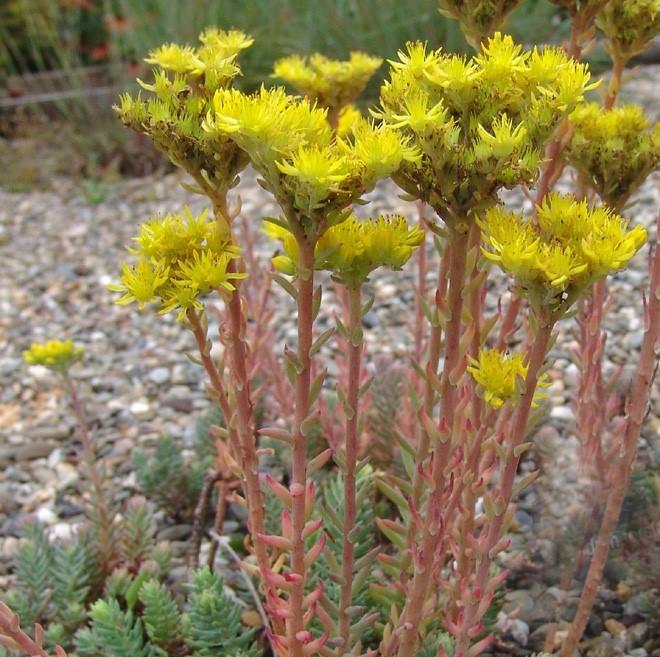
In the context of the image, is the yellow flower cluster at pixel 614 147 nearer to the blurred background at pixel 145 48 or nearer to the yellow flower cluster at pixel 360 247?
the yellow flower cluster at pixel 360 247

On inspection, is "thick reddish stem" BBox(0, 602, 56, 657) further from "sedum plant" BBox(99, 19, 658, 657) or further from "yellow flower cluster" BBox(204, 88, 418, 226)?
"yellow flower cluster" BBox(204, 88, 418, 226)

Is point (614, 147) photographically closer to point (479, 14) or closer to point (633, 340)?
point (479, 14)

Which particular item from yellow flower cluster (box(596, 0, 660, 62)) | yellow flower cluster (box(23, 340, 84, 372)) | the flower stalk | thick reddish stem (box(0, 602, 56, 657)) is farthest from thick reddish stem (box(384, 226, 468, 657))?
yellow flower cluster (box(23, 340, 84, 372))

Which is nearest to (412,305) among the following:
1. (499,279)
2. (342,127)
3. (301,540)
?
(499,279)

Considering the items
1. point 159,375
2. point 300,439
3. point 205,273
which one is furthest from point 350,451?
point 159,375

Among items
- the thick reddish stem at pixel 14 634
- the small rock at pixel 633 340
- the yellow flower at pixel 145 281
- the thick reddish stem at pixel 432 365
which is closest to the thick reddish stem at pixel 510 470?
the thick reddish stem at pixel 432 365

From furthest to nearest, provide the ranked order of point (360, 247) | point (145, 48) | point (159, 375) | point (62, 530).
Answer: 1. point (145, 48)
2. point (159, 375)
3. point (62, 530)
4. point (360, 247)

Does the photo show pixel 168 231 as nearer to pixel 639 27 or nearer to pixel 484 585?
pixel 484 585
